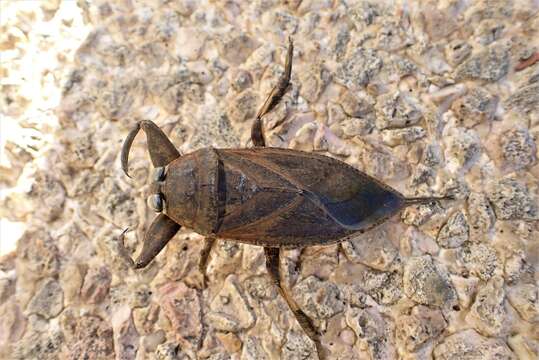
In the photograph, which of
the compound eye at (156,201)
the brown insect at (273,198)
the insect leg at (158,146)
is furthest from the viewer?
the insect leg at (158,146)

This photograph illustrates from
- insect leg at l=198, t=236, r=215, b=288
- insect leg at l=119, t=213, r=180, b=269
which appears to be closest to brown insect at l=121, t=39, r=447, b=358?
insect leg at l=119, t=213, r=180, b=269

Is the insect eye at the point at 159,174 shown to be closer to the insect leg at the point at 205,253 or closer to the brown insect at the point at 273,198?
the brown insect at the point at 273,198

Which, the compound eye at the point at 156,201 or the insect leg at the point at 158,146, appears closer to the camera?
the compound eye at the point at 156,201

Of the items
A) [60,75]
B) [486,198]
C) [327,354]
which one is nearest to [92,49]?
[60,75]

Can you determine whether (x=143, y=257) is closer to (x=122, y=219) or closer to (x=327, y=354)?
(x=122, y=219)

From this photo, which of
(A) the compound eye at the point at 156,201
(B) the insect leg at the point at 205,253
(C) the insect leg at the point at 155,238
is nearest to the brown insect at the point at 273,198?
(A) the compound eye at the point at 156,201

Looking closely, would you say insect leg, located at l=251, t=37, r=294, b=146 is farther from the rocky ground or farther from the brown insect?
the brown insect
